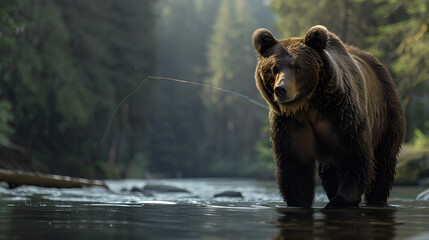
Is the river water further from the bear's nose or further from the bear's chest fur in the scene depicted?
the bear's nose

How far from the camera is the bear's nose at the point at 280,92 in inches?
232

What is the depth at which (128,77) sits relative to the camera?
32.2 meters

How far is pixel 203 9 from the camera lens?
229 feet

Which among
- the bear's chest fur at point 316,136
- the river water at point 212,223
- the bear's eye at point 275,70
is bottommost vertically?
the river water at point 212,223

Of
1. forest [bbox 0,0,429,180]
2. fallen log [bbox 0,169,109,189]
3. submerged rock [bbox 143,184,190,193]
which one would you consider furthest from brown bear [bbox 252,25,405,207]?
submerged rock [bbox 143,184,190,193]

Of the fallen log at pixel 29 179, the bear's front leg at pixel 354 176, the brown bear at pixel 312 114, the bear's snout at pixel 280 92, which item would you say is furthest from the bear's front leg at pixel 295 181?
the fallen log at pixel 29 179

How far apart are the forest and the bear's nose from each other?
2561 millimetres

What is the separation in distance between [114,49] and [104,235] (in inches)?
1169

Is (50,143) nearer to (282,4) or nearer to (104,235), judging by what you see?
(282,4)

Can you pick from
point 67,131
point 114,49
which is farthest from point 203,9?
point 67,131

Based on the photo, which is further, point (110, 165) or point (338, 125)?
point (110, 165)

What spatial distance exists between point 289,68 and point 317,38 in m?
0.49

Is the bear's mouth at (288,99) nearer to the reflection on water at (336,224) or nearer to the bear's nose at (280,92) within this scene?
the bear's nose at (280,92)

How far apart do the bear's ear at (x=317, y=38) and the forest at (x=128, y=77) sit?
2.68 m
